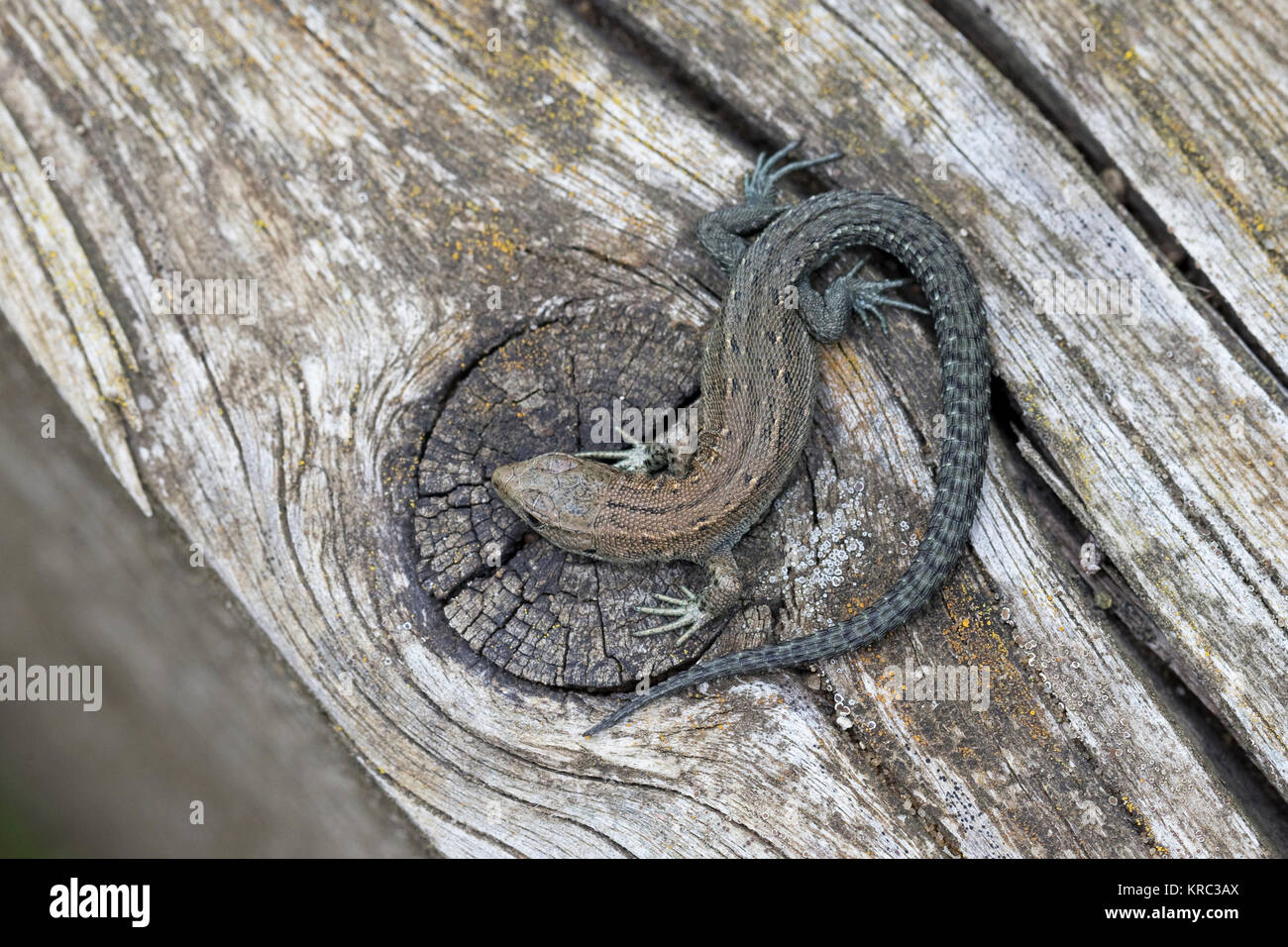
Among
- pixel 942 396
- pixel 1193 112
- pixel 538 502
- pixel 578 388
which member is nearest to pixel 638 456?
pixel 578 388

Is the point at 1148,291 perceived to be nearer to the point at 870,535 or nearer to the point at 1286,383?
the point at 1286,383

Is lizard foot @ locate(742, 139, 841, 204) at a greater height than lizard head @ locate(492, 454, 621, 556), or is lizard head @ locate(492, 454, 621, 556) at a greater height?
lizard foot @ locate(742, 139, 841, 204)

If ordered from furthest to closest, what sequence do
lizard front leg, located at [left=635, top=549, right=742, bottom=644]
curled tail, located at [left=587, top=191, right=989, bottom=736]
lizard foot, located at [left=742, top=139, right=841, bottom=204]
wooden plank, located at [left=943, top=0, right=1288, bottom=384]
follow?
lizard foot, located at [left=742, top=139, right=841, bottom=204], wooden plank, located at [left=943, top=0, right=1288, bottom=384], lizard front leg, located at [left=635, top=549, right=742, bottom=644], curled tail, located at [left=587, top=191, right=989, bottom=736]

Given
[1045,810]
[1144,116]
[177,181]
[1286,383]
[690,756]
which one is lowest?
[1045,810]

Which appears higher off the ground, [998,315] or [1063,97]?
[1063,97]

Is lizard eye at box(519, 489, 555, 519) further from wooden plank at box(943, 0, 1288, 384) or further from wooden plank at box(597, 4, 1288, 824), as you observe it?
wooden plank at box(943, 0, 1288, 384)

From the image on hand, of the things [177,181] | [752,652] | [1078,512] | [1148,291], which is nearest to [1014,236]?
[1148,291]

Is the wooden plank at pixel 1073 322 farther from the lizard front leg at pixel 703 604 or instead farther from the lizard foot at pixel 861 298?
the lizard front leg at pixel 703 604

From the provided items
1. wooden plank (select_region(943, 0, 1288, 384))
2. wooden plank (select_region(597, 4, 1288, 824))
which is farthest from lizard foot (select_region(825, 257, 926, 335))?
wooden plank (select_region(943, 0, 1288, 384))
